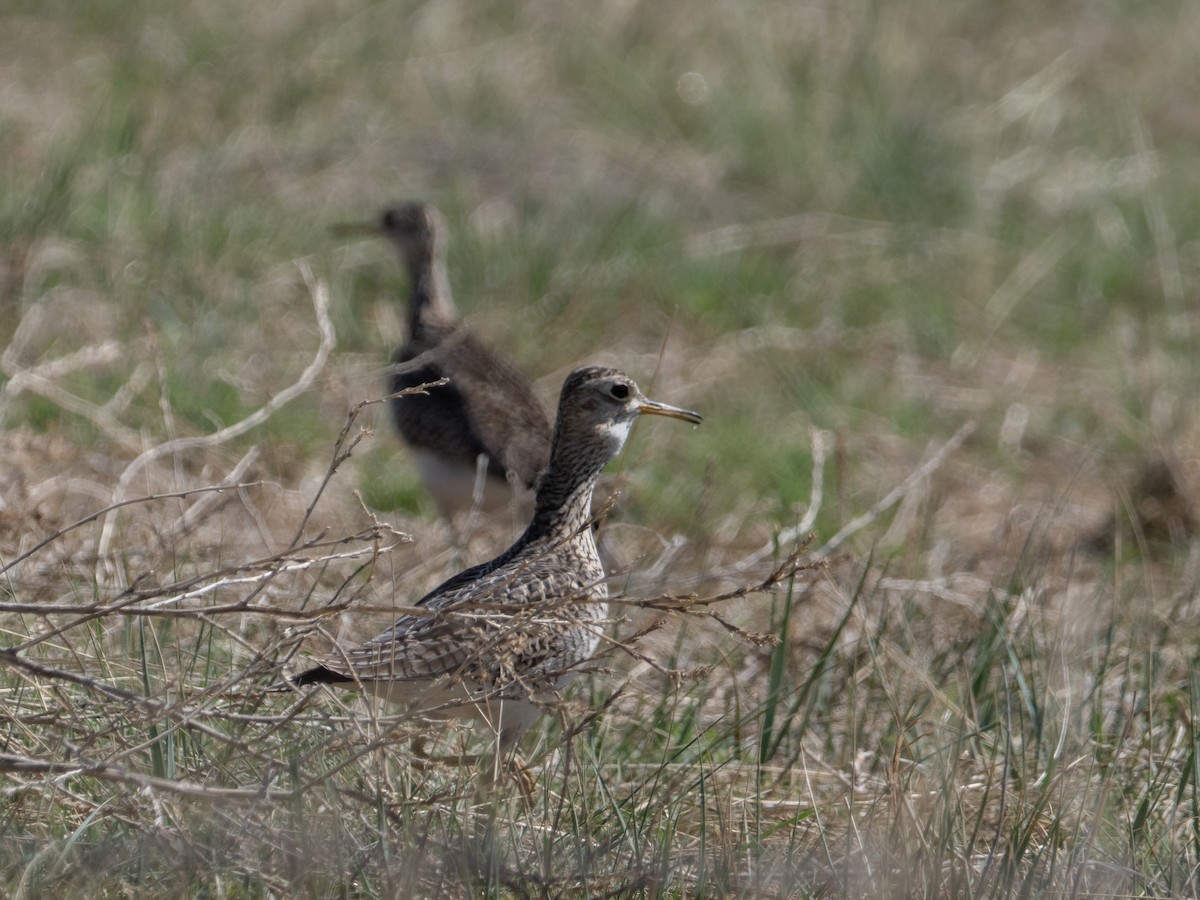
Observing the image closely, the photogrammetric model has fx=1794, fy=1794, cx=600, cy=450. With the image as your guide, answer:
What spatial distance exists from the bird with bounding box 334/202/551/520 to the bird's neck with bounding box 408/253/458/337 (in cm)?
6

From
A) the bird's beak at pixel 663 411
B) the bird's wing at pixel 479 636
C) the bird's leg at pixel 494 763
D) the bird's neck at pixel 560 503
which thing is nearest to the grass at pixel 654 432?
the bird's leg at pixel 494 763

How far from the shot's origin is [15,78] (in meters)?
10.1

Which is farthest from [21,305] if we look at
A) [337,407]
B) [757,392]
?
[757,392]

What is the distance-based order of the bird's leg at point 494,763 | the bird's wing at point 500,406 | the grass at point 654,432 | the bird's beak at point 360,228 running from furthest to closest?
the bird's beak at point 360,228 < the bird's wing at point 500,406 < the bird's leg at point 494,763 < the grass at point 654,432

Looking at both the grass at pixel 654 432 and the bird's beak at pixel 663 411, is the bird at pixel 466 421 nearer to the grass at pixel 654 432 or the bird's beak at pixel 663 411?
the grass at pixel 654 432

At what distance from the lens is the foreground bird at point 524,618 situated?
3.66 meters

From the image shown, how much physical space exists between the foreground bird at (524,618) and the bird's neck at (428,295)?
2.32 m

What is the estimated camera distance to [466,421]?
21.0 feet

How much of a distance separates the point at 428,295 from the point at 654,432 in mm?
1085

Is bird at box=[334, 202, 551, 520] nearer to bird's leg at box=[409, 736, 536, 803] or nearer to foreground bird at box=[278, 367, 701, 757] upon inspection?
foreground bird at box=[278, 367, 701, 757]

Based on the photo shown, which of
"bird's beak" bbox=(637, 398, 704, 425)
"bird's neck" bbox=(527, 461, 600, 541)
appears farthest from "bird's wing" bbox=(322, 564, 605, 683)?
"bird's beak" bbox=(637, 398, 704, 425)

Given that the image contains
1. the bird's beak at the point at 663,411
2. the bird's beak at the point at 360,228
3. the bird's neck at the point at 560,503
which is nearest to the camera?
the bird's neck at the point at 560,503

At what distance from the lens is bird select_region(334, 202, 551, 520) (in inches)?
247

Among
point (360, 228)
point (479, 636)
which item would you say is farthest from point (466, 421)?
point (479, 636)
